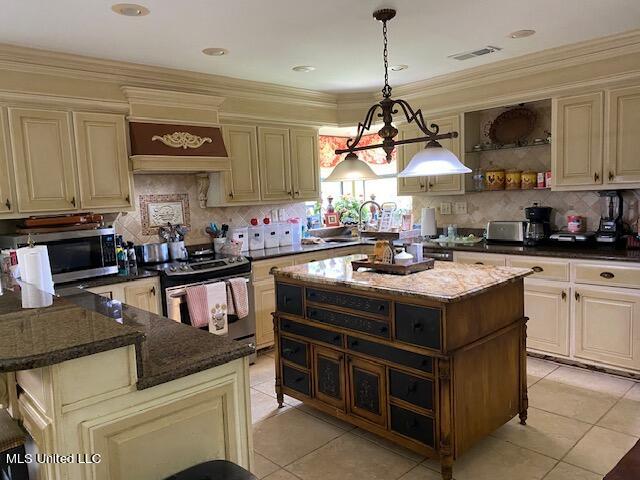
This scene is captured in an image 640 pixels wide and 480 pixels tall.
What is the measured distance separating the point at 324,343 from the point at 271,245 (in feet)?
7.12

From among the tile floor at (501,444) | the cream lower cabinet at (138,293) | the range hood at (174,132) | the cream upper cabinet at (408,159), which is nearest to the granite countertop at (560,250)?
the cream upper cabinet at (408,159)

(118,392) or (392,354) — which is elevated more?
(118,392)

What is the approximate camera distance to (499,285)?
2582 millimetres

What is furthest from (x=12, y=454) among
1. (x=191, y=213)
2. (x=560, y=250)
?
(x=560, y=250)

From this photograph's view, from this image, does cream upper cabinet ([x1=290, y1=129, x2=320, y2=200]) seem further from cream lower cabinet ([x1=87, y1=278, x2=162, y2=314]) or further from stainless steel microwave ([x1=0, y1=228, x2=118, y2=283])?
stainless steel microwave ([x1=0, y1=228, x2=118, y2=283])

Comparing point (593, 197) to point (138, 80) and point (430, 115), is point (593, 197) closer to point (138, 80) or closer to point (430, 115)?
point (430, 115)

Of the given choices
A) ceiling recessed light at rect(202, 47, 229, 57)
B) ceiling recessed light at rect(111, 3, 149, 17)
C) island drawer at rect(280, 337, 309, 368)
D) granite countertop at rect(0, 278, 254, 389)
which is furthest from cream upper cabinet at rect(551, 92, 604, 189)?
granite countertop at rect(0, 278, 254, 389)

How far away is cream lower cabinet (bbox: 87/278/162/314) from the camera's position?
11.7ft

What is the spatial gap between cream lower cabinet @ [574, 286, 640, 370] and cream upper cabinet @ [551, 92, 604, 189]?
90 centimetres

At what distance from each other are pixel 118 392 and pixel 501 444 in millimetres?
2179

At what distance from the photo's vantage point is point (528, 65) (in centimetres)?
409

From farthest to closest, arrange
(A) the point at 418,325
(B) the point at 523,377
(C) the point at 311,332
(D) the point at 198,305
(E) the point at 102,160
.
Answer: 1. (D) the point at 198,305
2. (E) the point at 102,160
3. (C) the point at 311,332
4. (B) the point at 523,377
5. (A) the point at 418,325

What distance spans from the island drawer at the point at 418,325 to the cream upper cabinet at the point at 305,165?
8.95 feet

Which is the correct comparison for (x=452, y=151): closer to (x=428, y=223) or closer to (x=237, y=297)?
(x=428, y=223)
